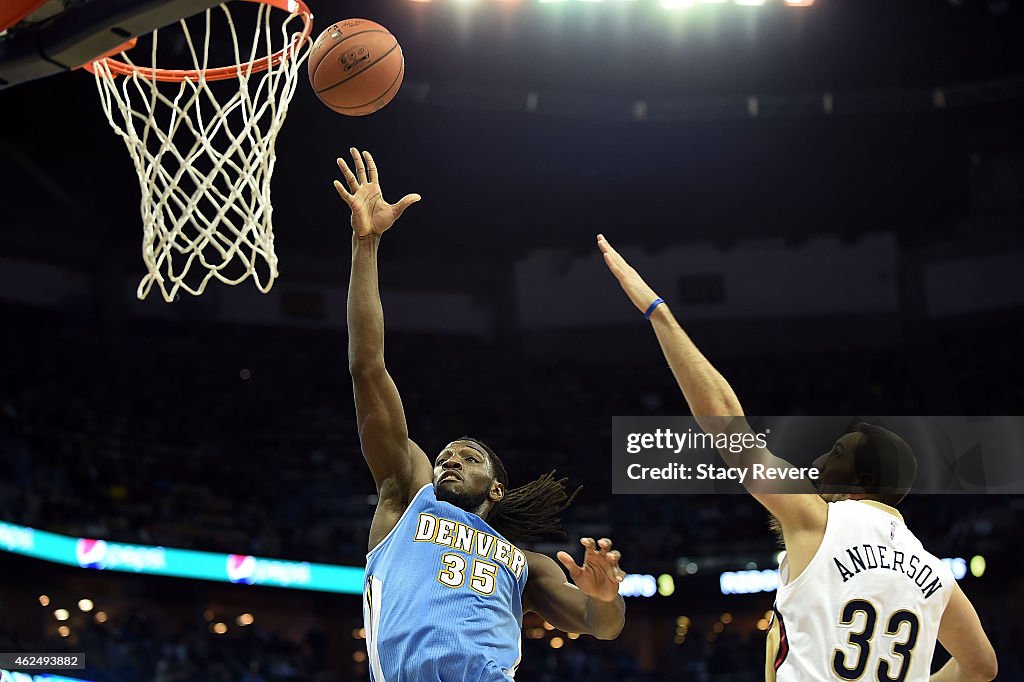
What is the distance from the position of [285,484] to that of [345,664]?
2.43 m

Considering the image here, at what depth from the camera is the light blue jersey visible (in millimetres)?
2748

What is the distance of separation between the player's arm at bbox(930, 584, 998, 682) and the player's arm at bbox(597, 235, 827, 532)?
52 cm

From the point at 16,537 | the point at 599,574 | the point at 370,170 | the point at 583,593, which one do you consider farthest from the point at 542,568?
the point at 16,537

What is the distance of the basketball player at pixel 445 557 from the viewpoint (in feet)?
9.12

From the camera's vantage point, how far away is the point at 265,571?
13.0m

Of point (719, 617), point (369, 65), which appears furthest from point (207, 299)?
point (369, 65)

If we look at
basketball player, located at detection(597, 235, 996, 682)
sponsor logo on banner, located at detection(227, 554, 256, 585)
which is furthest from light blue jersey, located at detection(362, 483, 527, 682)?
sponsor logo on banner, located at detection(227, 554, 256, 585)

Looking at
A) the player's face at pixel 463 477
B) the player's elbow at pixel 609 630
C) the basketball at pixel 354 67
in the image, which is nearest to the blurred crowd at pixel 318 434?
the basketball at pixel 354 67

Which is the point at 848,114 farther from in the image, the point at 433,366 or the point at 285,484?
the point at 285,484

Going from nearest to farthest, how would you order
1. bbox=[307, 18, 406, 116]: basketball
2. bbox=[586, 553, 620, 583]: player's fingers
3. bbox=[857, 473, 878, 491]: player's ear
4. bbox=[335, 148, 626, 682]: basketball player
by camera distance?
bbox=[857, 473, 878, 491]: player's ear → bbox=[335, 148, 626, 682]: basketball player → bbox=[586, 553, 620, 583]: player's fingers → bbox=[307, 18, 406, 116]: basketball

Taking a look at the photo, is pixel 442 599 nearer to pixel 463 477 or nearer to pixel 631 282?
pixel 463 477

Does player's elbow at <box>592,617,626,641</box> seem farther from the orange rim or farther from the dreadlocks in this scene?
the orange rim

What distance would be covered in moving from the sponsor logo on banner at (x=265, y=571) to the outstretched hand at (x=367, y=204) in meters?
10.1

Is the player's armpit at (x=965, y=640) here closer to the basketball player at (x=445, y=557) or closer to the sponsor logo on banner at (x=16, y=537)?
the basketball player at (x=445, y=557)
